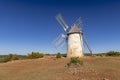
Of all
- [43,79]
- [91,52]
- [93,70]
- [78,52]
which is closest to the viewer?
[43,79]

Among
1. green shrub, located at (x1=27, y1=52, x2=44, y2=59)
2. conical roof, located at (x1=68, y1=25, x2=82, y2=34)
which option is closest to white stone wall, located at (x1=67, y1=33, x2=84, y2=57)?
conical roof, located at (x1=68, y1=25, x2=82, y2=34)

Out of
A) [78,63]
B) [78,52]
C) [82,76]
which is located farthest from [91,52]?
[82,76]

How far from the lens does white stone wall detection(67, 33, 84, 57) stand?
47.0m

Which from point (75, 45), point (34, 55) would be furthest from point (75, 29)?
point (34, 55)

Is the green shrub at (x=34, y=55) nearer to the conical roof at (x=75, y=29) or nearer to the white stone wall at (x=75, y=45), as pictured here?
the white stone wall at (x=75, y=45)

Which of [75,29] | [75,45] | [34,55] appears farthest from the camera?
[34,55]

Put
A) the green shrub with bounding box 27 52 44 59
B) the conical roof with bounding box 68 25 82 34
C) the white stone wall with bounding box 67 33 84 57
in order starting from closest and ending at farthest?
the white stone wall with bounding box 67 33 84 57, the conical roof with bounding box 68 25 82 34, the green shrub with bounding box 27 52 44 59

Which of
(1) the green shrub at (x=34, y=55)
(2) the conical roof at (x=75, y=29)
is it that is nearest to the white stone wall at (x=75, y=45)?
(2) the conical roof at (x=75, y=29)

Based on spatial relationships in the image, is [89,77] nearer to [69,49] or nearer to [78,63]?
[78,63]

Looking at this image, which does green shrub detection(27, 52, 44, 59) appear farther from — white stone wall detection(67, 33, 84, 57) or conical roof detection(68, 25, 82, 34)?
conical roof detection(68, 25, 82, 34)

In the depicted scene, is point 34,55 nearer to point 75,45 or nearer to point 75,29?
point 75,45

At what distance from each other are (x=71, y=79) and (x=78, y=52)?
23.8 m

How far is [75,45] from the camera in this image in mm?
46969

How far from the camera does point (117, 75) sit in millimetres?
25562
